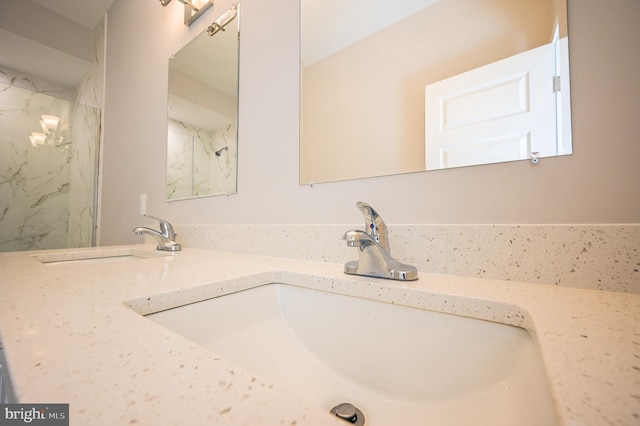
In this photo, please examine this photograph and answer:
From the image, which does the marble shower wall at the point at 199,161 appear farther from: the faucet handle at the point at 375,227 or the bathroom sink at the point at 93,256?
Result: the faucet handle at the point at 375,227

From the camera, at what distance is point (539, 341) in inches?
9.7

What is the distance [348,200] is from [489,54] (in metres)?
0.43

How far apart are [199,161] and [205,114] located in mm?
203

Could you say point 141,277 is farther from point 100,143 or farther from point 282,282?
point 100,143

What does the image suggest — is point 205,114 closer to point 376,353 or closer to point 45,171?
point 376,353

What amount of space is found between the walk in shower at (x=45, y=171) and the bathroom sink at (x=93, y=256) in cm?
119

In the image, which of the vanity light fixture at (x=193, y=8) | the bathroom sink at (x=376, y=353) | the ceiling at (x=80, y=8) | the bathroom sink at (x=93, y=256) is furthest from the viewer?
the ceiling at (x=80, y=8)

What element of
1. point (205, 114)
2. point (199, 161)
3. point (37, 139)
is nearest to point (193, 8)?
point (205, 114)

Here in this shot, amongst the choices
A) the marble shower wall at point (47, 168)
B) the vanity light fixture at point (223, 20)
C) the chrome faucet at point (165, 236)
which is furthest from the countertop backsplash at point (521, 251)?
the marble shower wall at point (47, 168)

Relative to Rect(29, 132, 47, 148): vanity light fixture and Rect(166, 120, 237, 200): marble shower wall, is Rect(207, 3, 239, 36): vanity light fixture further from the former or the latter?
Rect(29, 132, 47, 148): vanity light fixture

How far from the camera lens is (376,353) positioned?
1.42ft

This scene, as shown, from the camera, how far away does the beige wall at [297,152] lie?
0.42m

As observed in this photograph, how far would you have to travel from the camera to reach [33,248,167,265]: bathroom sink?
3.02ft

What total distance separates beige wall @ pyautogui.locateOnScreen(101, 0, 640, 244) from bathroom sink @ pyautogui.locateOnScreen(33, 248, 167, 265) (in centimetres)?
22
